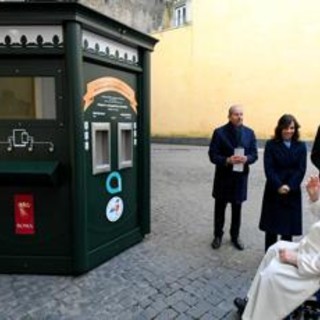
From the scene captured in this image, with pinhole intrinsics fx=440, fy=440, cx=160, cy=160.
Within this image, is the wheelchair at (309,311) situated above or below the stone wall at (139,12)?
below

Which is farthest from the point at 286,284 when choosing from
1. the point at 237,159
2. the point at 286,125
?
the point at 237,159

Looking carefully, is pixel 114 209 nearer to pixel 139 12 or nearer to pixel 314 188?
pixel 314 188

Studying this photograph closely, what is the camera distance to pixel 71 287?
3941 millimetres

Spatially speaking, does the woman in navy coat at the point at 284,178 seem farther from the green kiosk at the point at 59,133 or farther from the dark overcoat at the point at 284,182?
the green kiosk at the point at 59,133

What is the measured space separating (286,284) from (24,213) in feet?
8.14

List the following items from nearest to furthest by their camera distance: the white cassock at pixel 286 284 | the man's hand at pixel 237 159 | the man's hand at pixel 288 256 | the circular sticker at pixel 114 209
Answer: the white cassock at pixel 286 284, the man's hand at pixel 288 256, the circular sticker at pixel 114 209, the man's hand at pixel 237 159

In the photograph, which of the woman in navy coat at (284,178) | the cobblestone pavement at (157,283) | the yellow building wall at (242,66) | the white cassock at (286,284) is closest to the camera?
the white cassock at (286,284)

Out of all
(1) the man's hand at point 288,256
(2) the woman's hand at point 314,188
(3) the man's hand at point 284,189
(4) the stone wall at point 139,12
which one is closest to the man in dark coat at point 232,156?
(3) the man's hand at point 284,189

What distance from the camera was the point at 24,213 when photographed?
13.5ft

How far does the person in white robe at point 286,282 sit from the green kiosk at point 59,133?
187 cm

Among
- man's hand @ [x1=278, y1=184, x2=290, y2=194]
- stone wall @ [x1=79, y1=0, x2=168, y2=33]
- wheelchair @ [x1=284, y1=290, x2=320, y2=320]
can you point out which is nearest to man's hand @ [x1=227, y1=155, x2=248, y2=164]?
man's hand @ [x1=278, y1=184, x2=290, y2=194]

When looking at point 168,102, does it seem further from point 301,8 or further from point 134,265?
point 134,265

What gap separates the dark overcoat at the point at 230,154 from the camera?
484 centimetres

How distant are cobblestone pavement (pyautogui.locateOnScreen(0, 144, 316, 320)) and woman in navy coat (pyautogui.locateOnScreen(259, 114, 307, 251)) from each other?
23.5 inches
